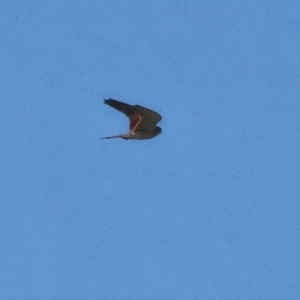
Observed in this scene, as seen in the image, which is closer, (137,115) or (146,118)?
(137,115)
